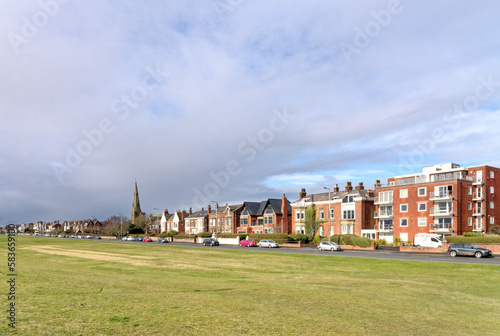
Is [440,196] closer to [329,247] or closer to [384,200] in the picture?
[384,200]

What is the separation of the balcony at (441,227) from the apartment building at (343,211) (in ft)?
43.5

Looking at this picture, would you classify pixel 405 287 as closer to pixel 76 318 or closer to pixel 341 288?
pixel 341 288

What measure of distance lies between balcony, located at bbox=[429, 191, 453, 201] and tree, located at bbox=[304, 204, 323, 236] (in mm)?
25581

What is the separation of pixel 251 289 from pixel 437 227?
6317cm

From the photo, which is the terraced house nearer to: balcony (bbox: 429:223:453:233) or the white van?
balcony (bbox: 429:223:453:233)

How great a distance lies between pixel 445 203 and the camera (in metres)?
71.1

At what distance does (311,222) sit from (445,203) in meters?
29.0

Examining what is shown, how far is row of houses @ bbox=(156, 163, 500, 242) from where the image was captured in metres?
70.4

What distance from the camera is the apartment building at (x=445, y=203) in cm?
6981

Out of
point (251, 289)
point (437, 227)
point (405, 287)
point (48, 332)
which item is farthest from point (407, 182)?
point (48, 332)

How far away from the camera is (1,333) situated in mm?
9320

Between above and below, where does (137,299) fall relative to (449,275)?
above

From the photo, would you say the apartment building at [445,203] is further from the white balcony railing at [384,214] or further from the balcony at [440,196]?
the white balcony railing at [384,214]

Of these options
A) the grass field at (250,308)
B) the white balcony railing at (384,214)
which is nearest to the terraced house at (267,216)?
the white balcony railing at (384,214)
